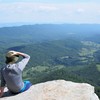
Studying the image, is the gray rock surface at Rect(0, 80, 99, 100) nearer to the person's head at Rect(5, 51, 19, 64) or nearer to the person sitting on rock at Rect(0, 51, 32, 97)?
the person sitting on rock at Rect(0, 51, 32, 97)

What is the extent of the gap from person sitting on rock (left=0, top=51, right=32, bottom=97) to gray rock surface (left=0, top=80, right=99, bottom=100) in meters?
0.44

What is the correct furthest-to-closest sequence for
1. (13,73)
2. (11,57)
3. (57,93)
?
(57,93), (13,73), (11,57)

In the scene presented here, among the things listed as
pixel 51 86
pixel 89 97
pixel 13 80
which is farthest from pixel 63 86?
pixel 13 80

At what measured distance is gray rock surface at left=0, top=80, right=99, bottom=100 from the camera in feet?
45.7

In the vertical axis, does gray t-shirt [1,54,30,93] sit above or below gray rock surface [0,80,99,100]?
above

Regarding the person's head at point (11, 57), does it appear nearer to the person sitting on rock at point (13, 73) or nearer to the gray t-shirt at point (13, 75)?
the person sitting on rock at point (13, 73)

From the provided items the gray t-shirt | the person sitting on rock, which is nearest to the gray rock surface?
the person sitting on rock

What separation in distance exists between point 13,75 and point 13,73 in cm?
10

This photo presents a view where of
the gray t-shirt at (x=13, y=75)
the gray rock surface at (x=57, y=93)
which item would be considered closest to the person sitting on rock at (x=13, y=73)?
the gray t-shirt at (x=13, y=75)

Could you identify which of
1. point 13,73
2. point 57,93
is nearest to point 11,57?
point 13,73

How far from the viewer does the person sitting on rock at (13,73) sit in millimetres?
13523

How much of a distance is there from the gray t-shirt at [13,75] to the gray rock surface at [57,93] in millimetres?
571

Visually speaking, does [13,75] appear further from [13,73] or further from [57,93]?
[57,93]

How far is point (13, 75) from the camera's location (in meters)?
13.9
